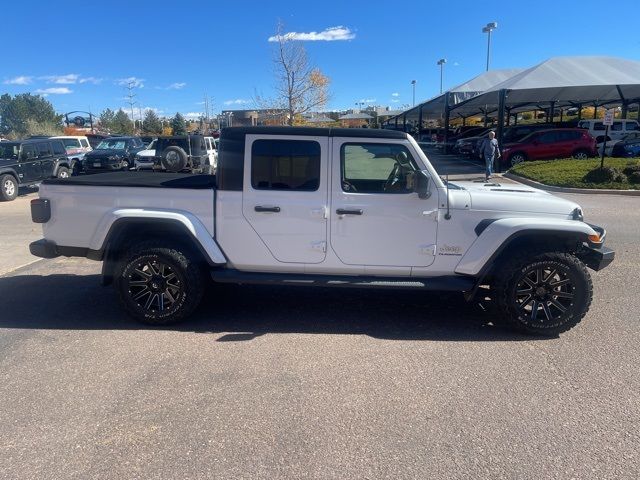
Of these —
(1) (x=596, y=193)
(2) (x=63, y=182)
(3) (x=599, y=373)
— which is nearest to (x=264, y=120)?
(1) (x=596, y=193)

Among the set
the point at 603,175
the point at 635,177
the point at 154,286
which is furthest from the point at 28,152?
the point at 635,177

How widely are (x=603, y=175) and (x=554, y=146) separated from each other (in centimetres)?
716

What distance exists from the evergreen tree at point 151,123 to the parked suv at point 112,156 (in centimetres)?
6169

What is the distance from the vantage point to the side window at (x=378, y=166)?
179 inches

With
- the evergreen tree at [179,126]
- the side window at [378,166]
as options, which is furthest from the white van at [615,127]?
the evergreen tree at [179,126]

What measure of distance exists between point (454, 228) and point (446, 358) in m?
1.17

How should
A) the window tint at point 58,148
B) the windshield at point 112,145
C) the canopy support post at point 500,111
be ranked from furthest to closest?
the windshield at point 112,145
the canopy support post at point 500,111
the window tint at point 58,148

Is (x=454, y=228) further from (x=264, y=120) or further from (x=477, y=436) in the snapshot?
(x=264, y=120)

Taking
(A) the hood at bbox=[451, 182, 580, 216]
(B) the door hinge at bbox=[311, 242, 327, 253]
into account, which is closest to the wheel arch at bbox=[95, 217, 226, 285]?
(B) the door hinge at bbox=[311, 242, 327, 253]

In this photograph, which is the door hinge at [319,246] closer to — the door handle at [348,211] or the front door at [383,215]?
the front door at [383,215]

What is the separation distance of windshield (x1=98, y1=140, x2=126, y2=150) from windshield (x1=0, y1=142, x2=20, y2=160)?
6.61m

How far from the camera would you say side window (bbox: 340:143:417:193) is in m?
4.56

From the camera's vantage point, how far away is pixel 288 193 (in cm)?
457

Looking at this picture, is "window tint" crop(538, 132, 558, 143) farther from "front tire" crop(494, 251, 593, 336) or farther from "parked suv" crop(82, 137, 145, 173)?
"front tire" crop(494, 251, 593, 336)
